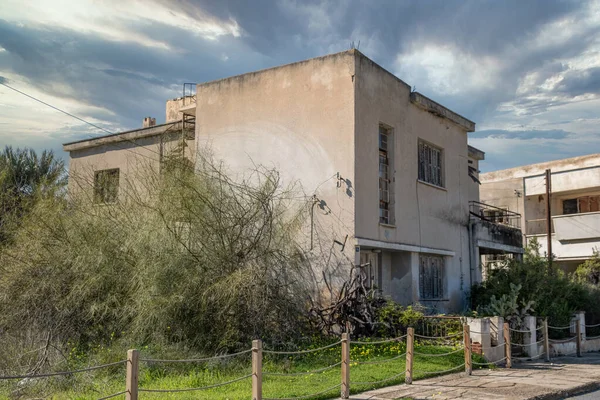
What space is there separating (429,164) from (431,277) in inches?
134

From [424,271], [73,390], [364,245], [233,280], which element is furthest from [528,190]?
[73,390]

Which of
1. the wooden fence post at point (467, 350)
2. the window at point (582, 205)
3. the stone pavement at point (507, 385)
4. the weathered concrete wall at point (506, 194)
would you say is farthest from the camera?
the weathered concrete wall at point (506, 194)

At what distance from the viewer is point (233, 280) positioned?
12.1 meters

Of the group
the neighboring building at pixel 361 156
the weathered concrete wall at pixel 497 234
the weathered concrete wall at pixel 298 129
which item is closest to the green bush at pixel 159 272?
the weathered concrete wall at pixel 298 129

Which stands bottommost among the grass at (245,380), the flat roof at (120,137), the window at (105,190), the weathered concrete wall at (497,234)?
the grass at (245,380)

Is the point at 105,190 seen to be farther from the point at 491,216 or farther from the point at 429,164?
the point at 491,216

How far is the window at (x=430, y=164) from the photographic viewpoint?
1853cm

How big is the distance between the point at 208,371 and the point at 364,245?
18.5 feet

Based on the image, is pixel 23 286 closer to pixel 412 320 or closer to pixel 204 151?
pixel 204 151

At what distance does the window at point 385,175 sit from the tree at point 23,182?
26.3 ft

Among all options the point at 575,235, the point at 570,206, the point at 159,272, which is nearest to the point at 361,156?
the point at 159,272

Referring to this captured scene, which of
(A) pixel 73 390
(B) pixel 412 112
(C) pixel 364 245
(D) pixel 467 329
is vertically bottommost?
(A) pixel 73 390

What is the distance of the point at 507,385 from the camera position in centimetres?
1112

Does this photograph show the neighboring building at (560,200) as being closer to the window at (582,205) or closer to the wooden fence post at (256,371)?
the window at (582,205)
